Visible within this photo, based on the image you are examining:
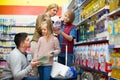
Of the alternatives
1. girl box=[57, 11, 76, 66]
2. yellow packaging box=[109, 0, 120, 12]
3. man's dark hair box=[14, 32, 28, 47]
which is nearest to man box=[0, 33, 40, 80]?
man's dark hair box=[14, 32, 28, 47]

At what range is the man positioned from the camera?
10.6 ft

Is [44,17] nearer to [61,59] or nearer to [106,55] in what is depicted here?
[61,59]

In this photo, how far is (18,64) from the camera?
128 inches

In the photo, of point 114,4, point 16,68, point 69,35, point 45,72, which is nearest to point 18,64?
point 16,68

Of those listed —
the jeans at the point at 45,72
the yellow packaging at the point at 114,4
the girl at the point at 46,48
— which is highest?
the yellow packaging at the point at 114,4

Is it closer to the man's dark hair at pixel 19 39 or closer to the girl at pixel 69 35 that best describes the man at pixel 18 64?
the man's dark hair at pixel 19 39

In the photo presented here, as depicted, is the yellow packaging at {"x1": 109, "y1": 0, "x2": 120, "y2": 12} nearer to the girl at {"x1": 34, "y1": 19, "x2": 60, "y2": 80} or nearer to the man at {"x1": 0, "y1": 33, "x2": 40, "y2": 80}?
the girl at {"x1": 34, "y1": 19, "x2": 60, "y2": 80}

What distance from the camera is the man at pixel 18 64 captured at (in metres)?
3.22

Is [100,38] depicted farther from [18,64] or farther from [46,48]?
[18,64]

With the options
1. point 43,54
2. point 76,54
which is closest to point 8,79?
point 43,54

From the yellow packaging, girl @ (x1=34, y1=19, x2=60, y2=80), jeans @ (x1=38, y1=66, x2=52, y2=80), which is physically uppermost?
the yellow packaging

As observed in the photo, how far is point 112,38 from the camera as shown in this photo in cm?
282

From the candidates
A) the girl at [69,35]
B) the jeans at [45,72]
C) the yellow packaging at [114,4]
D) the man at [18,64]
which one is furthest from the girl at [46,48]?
the yellow packaging at [114,4]

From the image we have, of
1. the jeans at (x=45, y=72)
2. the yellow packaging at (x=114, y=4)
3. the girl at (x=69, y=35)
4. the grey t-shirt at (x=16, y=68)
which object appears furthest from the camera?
the girl at (x=69, y=35)
